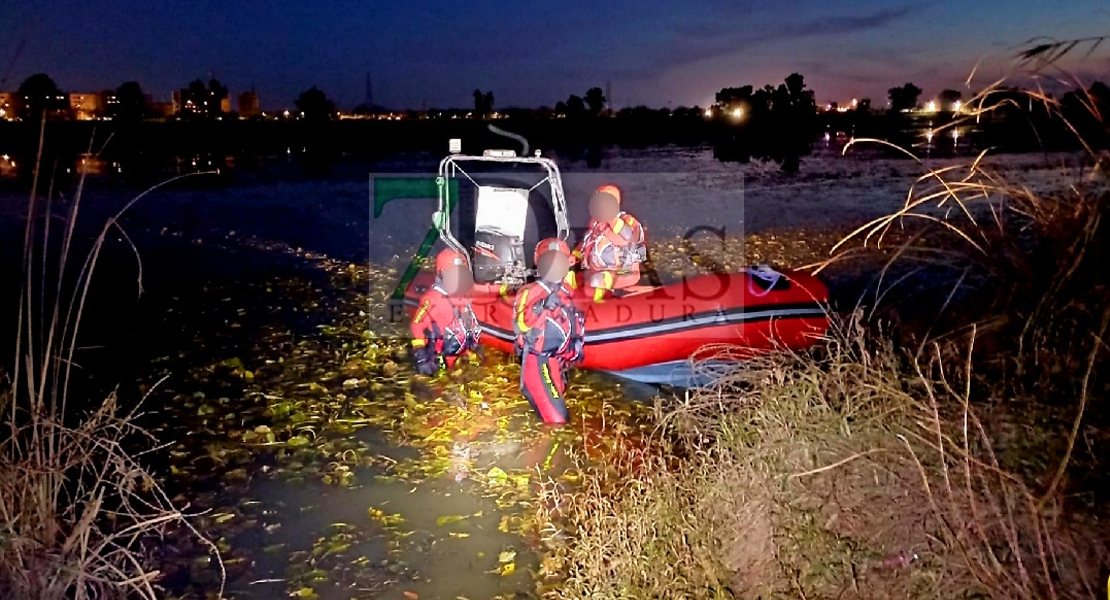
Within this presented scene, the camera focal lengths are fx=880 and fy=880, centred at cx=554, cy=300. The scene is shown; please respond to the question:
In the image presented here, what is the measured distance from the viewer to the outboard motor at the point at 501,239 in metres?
7.89

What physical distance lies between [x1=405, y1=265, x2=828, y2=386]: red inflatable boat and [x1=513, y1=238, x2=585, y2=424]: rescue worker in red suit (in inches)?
29.5

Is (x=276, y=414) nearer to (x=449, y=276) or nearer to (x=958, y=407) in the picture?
(x=449, y=276)

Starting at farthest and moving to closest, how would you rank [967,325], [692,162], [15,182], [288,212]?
[692,162] < [15,182] < [288,212] < [967,325]

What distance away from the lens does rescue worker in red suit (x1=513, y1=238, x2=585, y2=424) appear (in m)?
5.86

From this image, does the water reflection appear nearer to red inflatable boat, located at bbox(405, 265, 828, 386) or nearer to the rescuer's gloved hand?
the rescuer's gloved hand

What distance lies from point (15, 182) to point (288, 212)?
33.3 ft

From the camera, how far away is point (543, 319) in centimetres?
586

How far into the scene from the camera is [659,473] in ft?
14.0

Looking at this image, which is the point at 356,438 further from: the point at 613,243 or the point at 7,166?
the point at 7,166

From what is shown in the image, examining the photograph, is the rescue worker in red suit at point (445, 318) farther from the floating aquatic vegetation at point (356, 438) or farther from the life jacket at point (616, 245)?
the life jacket at point (616, 245)

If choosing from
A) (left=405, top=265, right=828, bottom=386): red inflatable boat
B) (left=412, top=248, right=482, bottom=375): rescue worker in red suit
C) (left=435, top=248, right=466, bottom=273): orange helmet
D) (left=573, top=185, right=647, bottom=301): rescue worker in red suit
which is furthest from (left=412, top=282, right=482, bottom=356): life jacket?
(left=573, top=185, right=647, bottom=301): rescue worker in red suit

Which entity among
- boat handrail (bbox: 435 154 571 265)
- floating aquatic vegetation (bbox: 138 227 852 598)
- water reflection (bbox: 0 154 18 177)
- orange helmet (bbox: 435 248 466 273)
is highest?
water reflection (bbox: 0 154 18 177)

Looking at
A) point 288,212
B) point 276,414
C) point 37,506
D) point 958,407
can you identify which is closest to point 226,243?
point 288,212

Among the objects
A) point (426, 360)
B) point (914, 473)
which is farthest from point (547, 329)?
point (914, 473)
